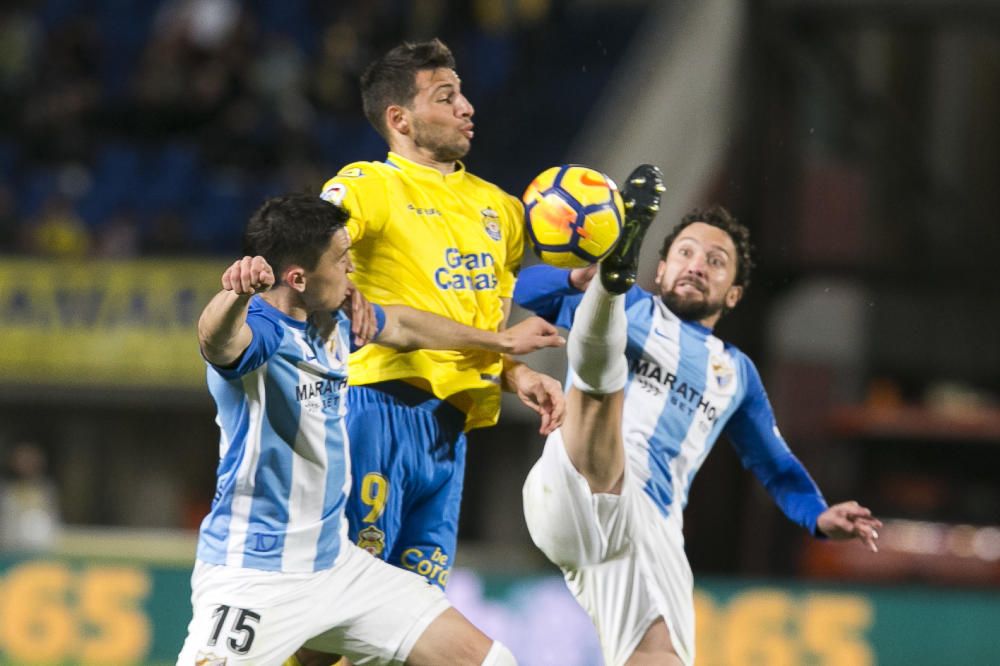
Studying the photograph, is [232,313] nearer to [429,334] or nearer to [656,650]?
[429,334]

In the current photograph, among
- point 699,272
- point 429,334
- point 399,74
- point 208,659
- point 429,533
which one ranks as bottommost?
point 208,659

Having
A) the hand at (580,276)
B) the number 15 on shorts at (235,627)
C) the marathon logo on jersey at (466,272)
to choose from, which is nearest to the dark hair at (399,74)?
the marathon logo on jersey at (466,272)

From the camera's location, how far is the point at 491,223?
515cm

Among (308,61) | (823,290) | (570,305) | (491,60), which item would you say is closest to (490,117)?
(491,60)

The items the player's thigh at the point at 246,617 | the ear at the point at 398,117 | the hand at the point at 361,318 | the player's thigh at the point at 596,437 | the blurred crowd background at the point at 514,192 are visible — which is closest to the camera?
the player's thigh at the point at 246,617

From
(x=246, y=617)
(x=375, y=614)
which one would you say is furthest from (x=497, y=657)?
(x=246, y=617)

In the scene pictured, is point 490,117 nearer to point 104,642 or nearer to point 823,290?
point 823,290

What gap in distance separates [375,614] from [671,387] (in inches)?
49.3

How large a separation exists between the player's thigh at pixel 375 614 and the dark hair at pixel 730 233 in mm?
1433

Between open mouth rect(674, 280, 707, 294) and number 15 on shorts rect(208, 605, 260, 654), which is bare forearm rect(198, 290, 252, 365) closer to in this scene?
number 15 on shorts rect(208, 605, 260, 654)

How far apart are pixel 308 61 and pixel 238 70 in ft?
2.00

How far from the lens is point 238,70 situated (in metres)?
13.0

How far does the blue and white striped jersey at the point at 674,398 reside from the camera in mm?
5242

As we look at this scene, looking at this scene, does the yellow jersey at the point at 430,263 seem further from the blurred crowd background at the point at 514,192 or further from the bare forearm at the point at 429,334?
the blurred crowd background at the point at 514,192
